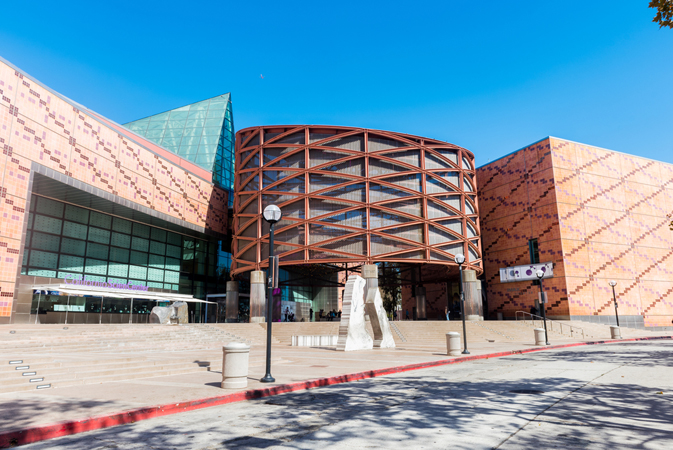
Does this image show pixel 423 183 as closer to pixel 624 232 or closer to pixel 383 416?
pixel 624 232

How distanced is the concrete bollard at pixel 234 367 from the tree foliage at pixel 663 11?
11875 millimetres

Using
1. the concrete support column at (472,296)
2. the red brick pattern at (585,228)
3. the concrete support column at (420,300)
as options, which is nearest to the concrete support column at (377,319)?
the concrete support column at (472,296)

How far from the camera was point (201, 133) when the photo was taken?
56188mm

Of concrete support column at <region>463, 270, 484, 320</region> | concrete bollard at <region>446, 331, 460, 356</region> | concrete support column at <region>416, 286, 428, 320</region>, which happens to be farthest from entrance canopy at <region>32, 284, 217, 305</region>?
concrete support column at <region>416, 286, 428, 320</region>

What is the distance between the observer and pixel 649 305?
45156mm

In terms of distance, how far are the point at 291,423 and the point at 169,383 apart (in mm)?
5163

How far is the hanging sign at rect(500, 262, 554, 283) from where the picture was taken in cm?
A: 4359

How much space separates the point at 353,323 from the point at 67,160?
74.1ft

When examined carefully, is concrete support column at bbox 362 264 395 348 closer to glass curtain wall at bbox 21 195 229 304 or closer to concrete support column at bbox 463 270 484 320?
concrete support column at bbox 463 270 484 320

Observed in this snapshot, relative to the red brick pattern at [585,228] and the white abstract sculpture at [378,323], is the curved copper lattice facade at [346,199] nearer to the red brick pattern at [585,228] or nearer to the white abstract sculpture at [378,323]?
the red brick pattern at [585,228]

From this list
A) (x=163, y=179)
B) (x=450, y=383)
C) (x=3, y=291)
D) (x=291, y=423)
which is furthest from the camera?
(x=163, y=179)

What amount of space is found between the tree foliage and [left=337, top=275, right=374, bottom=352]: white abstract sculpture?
1565cm

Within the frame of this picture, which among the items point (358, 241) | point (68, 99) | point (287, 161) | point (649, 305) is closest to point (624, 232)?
point (649, 305)

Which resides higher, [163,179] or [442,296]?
[163,179]
